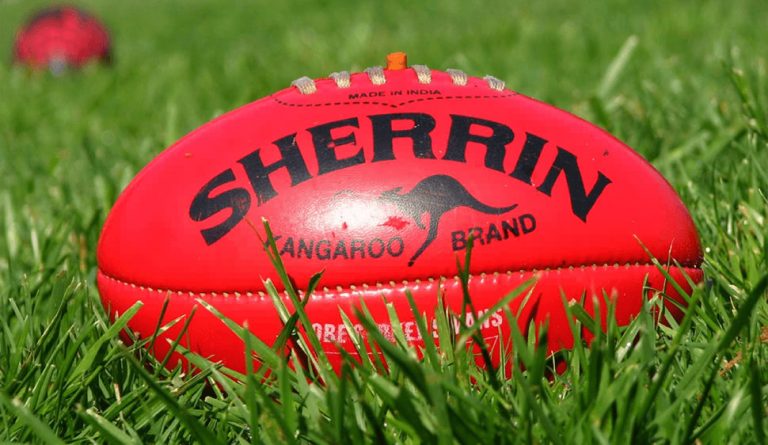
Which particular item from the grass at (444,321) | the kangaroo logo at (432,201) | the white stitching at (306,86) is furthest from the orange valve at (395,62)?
the grass at (444,321)

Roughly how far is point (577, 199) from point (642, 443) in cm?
56

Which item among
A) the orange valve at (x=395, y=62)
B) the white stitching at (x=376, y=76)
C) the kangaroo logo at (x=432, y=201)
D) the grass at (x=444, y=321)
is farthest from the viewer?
the orange valve at (x=395, y=62)

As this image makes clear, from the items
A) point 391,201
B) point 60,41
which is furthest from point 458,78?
point 60,41

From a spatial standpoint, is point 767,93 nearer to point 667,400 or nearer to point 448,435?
point 667,400

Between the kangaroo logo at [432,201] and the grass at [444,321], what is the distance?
22cm

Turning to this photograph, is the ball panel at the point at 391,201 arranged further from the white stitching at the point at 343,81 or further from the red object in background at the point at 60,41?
the red object in background at the point at 60,41

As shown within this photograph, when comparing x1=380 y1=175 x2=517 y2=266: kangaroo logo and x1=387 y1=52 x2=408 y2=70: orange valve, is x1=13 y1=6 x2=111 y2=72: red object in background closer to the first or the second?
x1=387 y1=52 x2=408 y2=70: orange valve

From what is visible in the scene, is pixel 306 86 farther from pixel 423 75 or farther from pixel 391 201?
pixel 391 201

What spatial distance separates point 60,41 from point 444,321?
6724mm

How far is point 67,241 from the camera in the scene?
2891 mm

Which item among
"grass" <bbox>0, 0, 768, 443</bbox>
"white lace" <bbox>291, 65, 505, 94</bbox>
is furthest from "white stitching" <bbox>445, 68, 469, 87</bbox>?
"grass" <bbox>0, 0, 768, 443</bbox>

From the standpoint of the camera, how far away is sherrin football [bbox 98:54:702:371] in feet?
5.98

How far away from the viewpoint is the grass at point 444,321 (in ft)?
4.98

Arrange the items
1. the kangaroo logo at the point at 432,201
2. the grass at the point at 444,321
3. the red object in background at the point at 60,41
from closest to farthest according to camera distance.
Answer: the grass at the point at 444,321
the kangaroo logo at the point at 432,201
the red object in background at the point at 60,41
